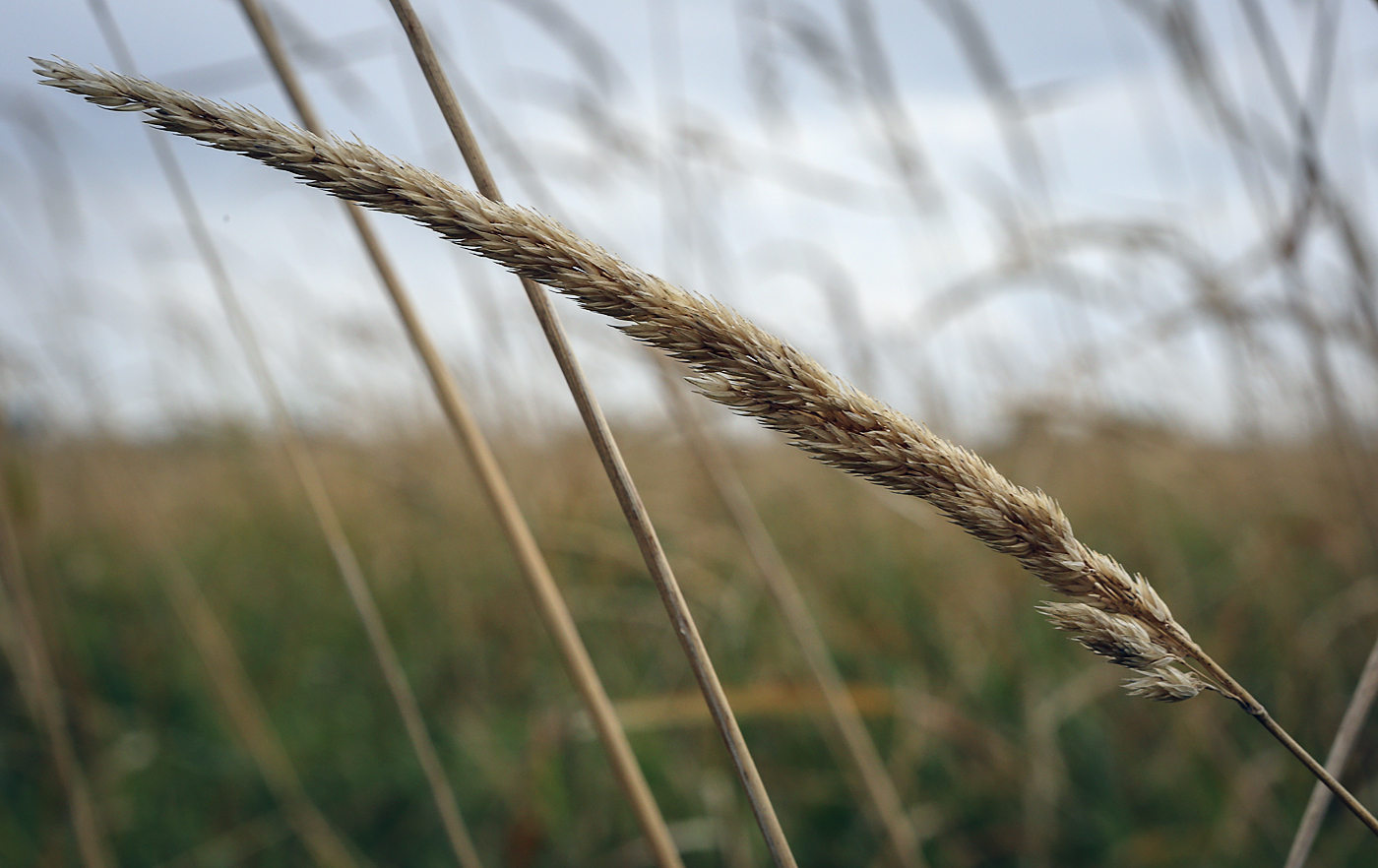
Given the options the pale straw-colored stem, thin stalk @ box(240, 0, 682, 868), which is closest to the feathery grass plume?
the pale straw-colored stem

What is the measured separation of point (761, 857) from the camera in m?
1.29

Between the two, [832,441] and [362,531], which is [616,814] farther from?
[362,531]

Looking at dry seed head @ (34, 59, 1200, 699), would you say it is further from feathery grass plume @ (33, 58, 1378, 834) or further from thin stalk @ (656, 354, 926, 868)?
thin stalk @ (656, 354, 926, 868)

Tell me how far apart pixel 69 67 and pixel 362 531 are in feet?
8.81

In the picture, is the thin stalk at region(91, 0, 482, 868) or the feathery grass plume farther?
the thin stalk at region(91, 0, 482, 868)

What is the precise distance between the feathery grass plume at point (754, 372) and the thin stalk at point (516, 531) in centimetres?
31

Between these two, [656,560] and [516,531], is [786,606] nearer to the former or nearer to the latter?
[516,531]

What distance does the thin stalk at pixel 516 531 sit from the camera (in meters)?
0.58

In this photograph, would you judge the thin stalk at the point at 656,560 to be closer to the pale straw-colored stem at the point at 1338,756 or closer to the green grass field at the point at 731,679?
the pale straw-colored stem at the point at 1338,756

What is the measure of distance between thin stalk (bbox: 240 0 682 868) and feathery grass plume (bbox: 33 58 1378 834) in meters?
0.31

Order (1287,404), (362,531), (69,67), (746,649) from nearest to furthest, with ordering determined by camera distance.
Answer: (69,67) < (746,649) < (1287,404) < (362,531)

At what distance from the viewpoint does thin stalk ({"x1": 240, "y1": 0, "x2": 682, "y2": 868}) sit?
580 mm

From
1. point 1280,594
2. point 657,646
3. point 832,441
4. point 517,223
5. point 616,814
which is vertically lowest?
point 1280,594

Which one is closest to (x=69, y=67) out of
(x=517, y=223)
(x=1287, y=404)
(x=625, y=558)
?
(x=517, y=223)
